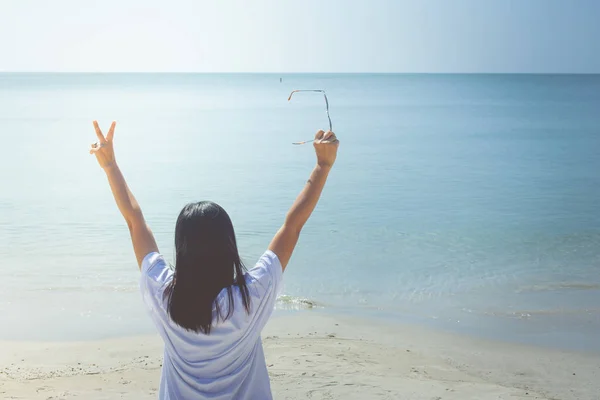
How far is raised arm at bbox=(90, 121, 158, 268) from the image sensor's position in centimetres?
233

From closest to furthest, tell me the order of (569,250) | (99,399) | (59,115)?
(99,399), (569,250), (59,115)

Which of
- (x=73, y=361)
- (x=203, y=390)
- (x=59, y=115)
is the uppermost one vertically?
(x=59, y=115)

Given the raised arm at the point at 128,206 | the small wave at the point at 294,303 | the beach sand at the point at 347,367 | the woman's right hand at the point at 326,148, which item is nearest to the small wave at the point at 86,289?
the beach sand at the point at 347,367

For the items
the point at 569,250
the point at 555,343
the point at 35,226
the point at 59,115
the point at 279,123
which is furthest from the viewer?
the point at 59,115

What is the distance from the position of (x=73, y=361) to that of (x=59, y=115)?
165ft

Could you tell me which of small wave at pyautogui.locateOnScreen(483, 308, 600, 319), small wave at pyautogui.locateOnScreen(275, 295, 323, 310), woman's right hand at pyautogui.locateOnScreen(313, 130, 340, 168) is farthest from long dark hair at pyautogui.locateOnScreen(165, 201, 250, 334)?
small wave at pyautogui.locateOnScreen(483, 308, 600, 319)

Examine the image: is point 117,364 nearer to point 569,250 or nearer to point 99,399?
point 99,399

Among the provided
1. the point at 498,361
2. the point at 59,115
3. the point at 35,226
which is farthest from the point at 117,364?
the point at 59,115

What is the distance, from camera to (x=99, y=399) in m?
5.74

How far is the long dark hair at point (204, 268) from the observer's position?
81.2 inches

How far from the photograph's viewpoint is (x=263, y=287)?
212 cm

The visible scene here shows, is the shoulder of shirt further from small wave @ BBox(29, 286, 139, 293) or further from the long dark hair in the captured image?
small wave @ BBox(29, 286, 139, 293)

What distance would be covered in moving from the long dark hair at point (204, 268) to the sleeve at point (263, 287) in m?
0.03

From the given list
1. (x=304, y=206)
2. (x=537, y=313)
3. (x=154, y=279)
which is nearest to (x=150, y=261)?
(x=154, y=279)
